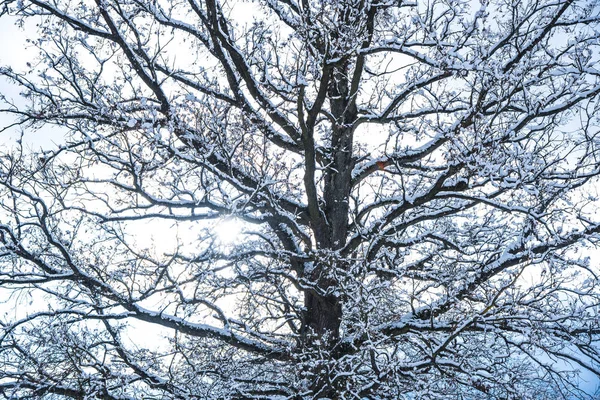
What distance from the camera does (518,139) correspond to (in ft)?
21.0

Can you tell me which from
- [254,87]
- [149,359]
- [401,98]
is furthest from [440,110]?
[149,359]

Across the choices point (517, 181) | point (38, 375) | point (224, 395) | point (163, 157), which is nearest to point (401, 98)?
point (517, 181)

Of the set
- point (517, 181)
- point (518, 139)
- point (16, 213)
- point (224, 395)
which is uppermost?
point (518, 139)

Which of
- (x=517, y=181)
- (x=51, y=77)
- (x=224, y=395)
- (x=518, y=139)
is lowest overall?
(x=224, y=395)

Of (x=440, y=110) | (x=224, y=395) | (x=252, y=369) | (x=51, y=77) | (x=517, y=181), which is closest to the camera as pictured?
(x=517, y=181)

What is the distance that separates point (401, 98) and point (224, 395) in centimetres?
511

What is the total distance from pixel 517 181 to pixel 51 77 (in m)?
6.25

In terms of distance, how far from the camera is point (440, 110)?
7.27 m

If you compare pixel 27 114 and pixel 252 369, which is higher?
pixel 27 114

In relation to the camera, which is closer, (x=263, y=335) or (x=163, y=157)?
(x=163, y=157)

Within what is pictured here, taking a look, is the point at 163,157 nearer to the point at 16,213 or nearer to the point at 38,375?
the point at 16,213

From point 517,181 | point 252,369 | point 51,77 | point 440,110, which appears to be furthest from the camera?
point 252,369

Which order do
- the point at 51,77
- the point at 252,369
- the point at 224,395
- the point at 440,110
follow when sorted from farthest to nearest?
the point at 252,369
the point at 440,110
the point at 51,77
the point at 224,395

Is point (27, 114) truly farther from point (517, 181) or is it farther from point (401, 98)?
point (517, 181)
